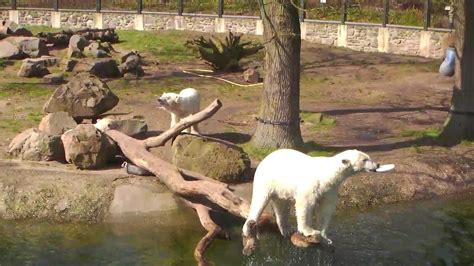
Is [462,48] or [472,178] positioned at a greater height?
[462,48]

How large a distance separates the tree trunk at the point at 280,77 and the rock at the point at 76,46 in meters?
8.56

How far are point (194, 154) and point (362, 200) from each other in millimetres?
2070

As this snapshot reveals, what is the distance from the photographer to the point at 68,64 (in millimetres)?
16859

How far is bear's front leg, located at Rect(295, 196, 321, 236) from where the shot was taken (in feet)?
22.8

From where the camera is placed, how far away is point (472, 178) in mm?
10320

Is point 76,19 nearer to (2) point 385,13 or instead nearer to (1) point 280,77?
(2) point 385,13

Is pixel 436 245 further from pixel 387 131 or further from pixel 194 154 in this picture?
pixel 387 131

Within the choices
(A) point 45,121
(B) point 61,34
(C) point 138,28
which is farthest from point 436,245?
(C) point 138,28

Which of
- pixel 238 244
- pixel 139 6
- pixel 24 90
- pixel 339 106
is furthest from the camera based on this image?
pixel 139 6

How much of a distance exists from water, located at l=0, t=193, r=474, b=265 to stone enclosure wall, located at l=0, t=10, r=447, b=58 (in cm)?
1324

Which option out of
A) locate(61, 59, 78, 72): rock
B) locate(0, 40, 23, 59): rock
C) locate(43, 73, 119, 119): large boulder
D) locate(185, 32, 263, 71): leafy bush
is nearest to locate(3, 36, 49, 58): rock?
locate(0, 40, 23, 59): rock

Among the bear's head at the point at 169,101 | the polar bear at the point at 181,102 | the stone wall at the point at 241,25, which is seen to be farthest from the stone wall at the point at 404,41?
the bear's head at the point at 169,101

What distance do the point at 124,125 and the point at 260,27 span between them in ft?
43.4

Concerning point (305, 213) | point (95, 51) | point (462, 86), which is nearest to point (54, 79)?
point (95, 51)
